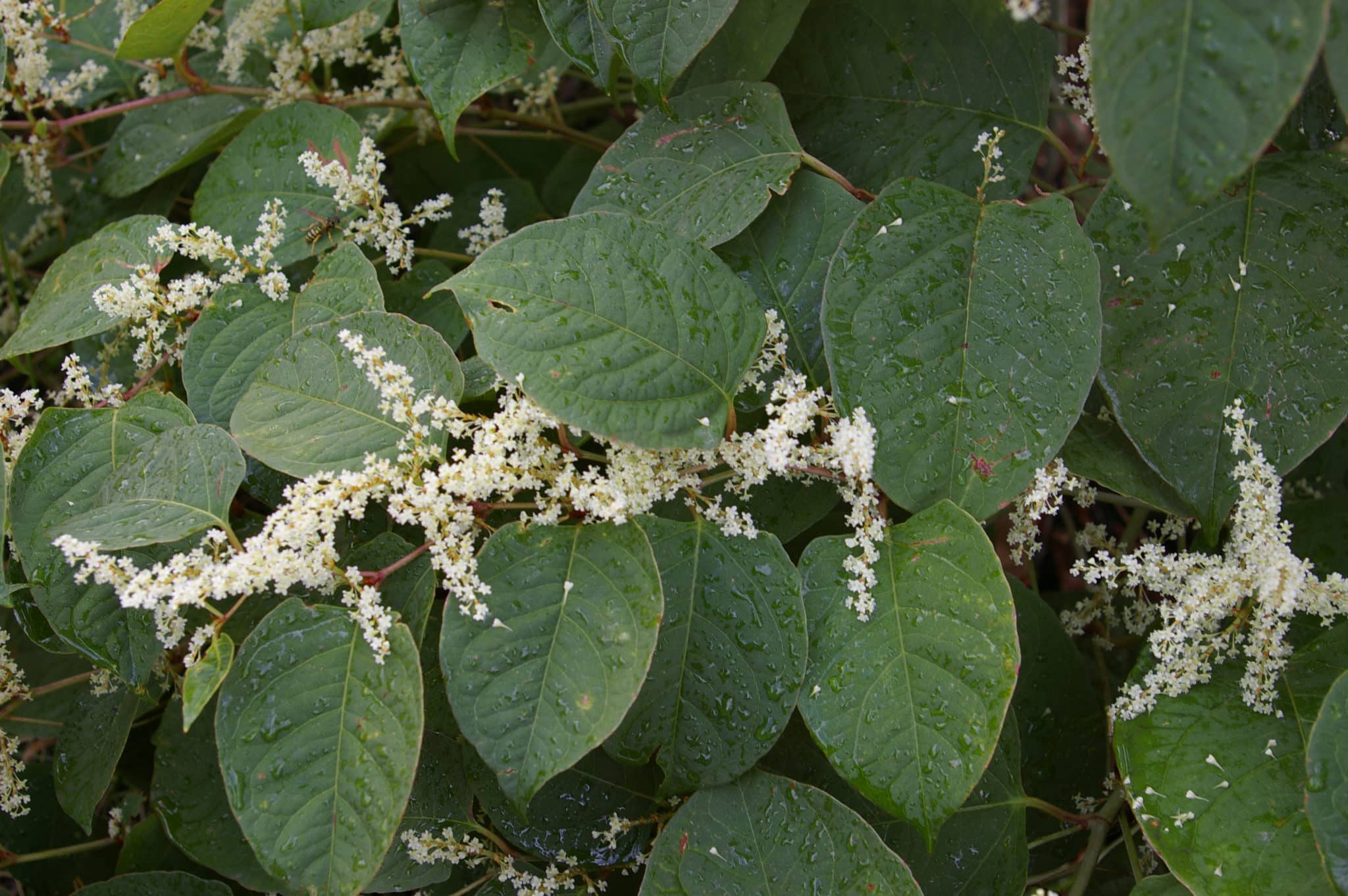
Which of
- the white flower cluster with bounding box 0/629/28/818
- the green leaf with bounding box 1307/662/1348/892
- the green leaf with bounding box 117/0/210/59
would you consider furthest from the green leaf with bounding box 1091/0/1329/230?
the white flower cluster with bounding box 0/629/28/818

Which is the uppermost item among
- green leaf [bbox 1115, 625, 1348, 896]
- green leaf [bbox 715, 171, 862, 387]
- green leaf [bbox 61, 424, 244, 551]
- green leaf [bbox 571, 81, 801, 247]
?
green leaf [bbox 571, 81, 801, 247]

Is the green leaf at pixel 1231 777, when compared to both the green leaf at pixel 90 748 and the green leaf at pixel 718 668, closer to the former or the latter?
the green leaf at pixel 718 668

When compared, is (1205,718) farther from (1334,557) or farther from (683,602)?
(683,602)

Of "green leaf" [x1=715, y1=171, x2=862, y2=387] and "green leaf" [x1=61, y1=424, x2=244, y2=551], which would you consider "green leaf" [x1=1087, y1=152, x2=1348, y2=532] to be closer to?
"green leaf" [x1=715, y1=171, x2=862, y2=387]

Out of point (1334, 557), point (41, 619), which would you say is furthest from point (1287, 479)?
point (41, 619)

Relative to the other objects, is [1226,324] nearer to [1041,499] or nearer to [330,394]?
[1041,499]

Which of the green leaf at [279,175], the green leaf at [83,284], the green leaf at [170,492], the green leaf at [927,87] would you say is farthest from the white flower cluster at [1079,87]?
the green leaf at [83,284]

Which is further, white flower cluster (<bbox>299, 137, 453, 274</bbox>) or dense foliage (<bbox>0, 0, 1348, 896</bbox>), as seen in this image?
white flower cluster (<bbox>299, 137, 453, 274</bbox>)
